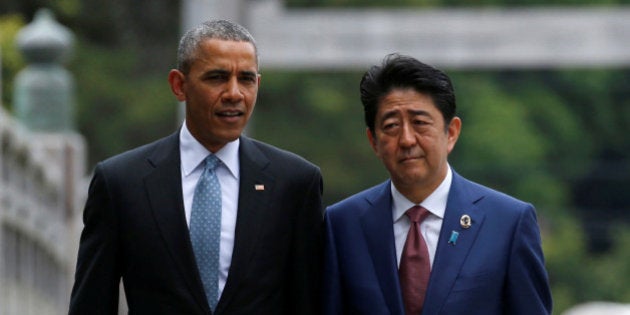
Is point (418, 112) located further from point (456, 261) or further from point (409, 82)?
point (456, 261)

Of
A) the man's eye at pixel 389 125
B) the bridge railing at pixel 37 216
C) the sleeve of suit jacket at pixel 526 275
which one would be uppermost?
the man's eye at pixel 389 125

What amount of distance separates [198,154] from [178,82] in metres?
0.21

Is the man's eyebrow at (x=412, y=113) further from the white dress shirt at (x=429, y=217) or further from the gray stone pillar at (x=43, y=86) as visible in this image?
the gray stone pillar at (x=43, y=86)

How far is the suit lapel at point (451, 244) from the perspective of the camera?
4672mm

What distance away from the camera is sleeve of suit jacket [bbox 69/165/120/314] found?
4.77 metres

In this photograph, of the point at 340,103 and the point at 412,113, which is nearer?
the point at 412,113

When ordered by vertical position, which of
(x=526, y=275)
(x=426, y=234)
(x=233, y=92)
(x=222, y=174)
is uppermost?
(x=233, y=92)

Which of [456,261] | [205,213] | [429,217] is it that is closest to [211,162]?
[205,213]

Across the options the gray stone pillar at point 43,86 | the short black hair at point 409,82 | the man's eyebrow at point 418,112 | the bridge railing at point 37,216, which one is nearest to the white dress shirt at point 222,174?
the short black hair at point 409,82

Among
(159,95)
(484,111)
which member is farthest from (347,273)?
(484,111)

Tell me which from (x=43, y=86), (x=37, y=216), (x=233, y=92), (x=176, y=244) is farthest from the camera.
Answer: (x=43, y=86)

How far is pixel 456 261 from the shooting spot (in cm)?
472

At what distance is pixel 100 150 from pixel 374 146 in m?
23.1

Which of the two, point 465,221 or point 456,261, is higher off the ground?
point 465,221
